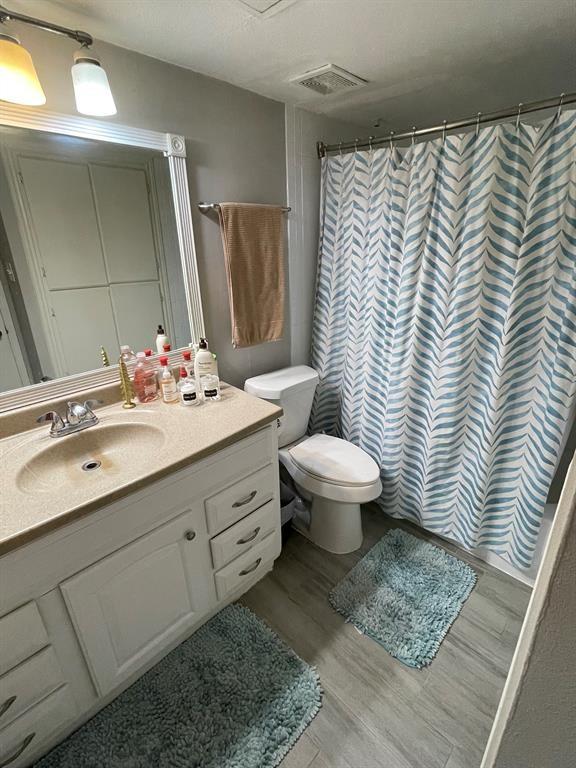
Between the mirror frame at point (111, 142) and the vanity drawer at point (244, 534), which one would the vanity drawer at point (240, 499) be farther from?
the mirror frame at point (111, 142)

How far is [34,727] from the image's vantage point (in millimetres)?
943

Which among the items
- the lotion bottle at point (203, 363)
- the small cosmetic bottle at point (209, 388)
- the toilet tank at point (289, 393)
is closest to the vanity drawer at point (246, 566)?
the toilet tank at point (289, 393)

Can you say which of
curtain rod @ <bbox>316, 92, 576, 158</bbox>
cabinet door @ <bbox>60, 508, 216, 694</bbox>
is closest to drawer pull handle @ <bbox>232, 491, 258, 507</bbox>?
cabinet door @ <bbox>60, 508, 216, 694</bbox>

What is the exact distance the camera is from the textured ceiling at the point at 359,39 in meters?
0.98

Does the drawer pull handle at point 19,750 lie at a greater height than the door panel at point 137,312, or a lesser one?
lesser

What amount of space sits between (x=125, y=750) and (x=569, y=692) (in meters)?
1.25

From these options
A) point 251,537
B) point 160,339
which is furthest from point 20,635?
point 160,339

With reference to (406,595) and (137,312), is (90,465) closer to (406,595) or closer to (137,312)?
(137,312)

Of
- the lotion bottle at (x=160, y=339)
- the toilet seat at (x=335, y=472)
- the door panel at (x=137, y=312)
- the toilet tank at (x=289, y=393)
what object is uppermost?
the door panel at (x=137, y=312)

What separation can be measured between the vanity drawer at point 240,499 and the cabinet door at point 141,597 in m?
0.04

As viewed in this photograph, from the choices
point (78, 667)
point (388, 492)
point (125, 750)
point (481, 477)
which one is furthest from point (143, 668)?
point (481, 477)

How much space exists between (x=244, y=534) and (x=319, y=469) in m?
0.46

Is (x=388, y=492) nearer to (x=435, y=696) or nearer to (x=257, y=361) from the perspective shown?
(x=435, y=696)

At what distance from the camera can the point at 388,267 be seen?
1642 mm
